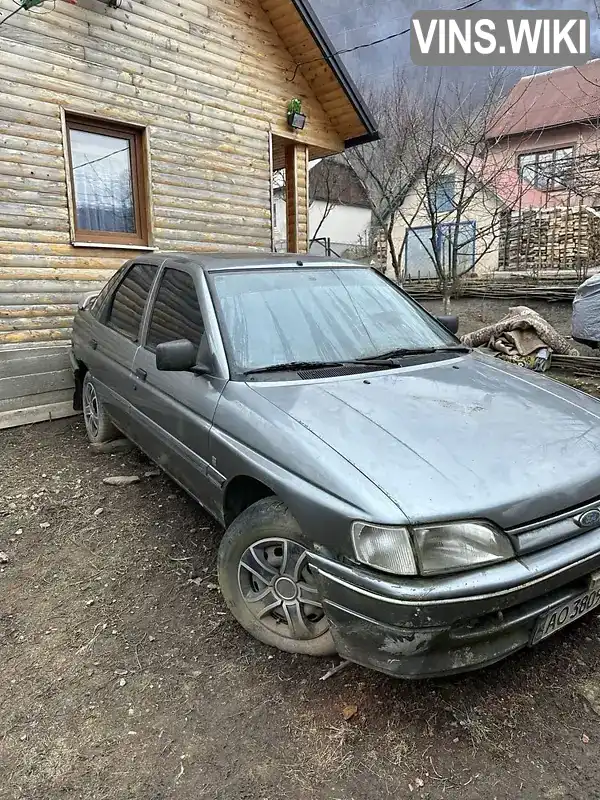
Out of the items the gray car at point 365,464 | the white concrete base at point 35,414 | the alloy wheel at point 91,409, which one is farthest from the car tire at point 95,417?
the gray car at point 365,464

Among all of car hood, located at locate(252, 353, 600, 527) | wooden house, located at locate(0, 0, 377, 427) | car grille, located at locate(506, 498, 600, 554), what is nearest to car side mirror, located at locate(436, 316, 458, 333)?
car hood, located at locate(252, 353, 600, 527)

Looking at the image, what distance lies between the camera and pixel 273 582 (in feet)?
7.82

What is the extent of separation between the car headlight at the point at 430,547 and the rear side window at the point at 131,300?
2600 millimetres

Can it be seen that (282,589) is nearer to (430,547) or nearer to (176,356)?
(430,547)

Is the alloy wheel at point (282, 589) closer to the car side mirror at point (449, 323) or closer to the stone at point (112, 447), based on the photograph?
the car side mirror at point (449, 323)

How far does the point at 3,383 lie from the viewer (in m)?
6.04

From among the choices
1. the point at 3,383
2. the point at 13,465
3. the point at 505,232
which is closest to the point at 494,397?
the point at 13,465

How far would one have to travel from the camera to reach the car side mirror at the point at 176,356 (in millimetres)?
2789

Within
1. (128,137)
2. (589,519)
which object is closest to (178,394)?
(589,519)

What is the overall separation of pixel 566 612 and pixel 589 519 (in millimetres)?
364

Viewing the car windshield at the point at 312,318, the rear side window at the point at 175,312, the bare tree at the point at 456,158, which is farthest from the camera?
the bare tree at the point at 456,158

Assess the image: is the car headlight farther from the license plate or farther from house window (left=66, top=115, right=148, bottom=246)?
house window (left=66, top=115, right=148, bottom=246)

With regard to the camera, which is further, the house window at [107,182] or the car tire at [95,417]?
the house window at [107,182]

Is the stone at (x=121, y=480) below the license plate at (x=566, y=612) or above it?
below
